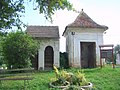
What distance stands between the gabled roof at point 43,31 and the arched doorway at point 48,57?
1381mm

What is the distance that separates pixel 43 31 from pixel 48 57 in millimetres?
2955

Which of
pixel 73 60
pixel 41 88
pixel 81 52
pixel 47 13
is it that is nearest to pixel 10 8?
pixel 47 13

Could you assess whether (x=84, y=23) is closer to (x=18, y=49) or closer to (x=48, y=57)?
(x=48, y=57)

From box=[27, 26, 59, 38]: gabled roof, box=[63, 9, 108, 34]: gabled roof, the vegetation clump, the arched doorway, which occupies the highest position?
box=[63, 9, 108, 34]: gabled roof

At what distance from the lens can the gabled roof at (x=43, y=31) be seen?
27.8 m

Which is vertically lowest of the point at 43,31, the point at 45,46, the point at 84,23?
the point at 45,46

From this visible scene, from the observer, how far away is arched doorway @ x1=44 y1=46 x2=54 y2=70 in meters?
27.7

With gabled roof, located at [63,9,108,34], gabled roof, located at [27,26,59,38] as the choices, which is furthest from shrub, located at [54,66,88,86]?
gabled roof, located at [27,26,59,38]

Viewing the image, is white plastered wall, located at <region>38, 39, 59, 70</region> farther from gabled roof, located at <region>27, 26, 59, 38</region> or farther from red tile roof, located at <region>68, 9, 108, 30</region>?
red tile roof, located at <region>68, 9, 108, 30</region>

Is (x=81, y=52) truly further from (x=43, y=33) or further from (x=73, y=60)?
(x=43, y=33)

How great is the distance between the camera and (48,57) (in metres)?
28.1

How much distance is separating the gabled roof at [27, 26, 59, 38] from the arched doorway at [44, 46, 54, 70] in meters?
1.38

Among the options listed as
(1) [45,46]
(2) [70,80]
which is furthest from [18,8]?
(1) [45,46]

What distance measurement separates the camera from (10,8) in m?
15.2
